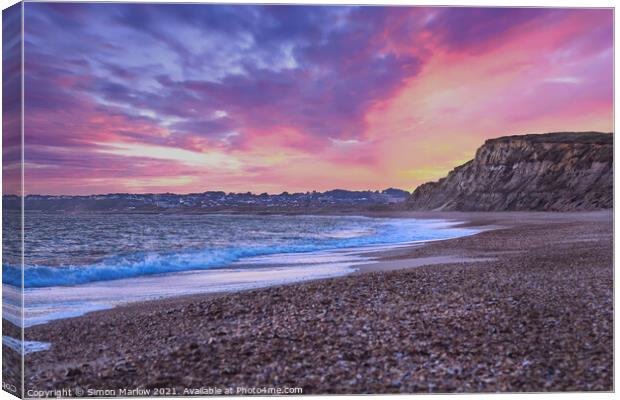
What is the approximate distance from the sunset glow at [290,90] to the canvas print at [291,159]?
0.11ft

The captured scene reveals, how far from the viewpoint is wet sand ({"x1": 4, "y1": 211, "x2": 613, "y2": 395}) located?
6.22 m

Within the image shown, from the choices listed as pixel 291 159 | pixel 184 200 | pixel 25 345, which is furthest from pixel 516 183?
pixel 25 345

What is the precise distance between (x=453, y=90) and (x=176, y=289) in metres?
7.79

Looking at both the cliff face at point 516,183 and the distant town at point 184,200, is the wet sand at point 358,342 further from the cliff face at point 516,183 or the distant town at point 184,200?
the cliff face at point 516,183

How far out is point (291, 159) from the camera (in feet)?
34.6

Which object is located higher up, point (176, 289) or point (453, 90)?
point (453, 90)

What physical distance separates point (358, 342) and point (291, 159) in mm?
4738

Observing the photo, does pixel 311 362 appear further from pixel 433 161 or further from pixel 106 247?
pixel 106 247

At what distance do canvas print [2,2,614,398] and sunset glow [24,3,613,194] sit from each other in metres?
0.03

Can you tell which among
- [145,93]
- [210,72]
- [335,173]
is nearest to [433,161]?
[335,173]

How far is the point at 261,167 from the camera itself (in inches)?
419

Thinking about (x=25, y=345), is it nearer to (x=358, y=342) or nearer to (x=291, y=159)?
(x=358, y=342)

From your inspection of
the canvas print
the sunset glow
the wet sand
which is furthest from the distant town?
the wet sand

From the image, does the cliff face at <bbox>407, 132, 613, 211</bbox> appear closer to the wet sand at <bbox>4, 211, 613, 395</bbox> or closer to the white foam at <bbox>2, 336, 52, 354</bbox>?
the wet sand at <bbox>4, 211, 613, 395</bbox>
